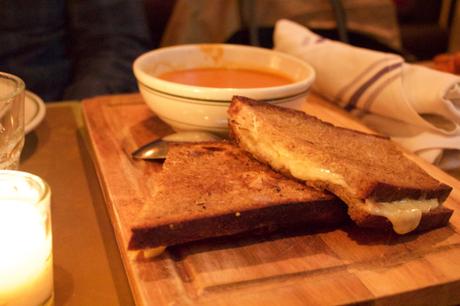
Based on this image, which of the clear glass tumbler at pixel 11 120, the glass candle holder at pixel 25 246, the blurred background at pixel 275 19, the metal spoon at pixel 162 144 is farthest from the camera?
the blurred background at pixel 275 19

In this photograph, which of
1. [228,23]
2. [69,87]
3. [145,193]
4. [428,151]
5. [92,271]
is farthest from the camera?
[228,23]

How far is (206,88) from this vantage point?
1063 millimetres

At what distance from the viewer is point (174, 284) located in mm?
732

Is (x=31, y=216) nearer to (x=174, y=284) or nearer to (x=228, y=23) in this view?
(x=174, y=284)

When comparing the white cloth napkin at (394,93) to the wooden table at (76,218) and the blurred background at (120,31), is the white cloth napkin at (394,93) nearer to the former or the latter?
the blurred background at (120,31)

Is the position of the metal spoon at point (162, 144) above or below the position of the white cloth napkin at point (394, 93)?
below

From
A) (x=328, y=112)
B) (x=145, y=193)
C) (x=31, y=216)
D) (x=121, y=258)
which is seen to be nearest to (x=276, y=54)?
(x=328, y=112)

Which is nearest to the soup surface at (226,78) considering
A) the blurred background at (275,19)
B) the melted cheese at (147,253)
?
the melted cheese at (147,253)

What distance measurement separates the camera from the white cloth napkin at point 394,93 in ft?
3.96

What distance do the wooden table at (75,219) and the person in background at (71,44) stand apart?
1.94 feet

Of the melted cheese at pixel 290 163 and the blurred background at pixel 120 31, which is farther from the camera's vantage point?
the blurred background at pixel 120 31

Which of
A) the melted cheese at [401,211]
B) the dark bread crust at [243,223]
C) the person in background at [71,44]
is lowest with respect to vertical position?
the person in background at [71,44]

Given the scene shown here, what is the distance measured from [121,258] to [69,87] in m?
1.25

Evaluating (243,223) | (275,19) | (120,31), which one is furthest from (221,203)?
(275,19)
